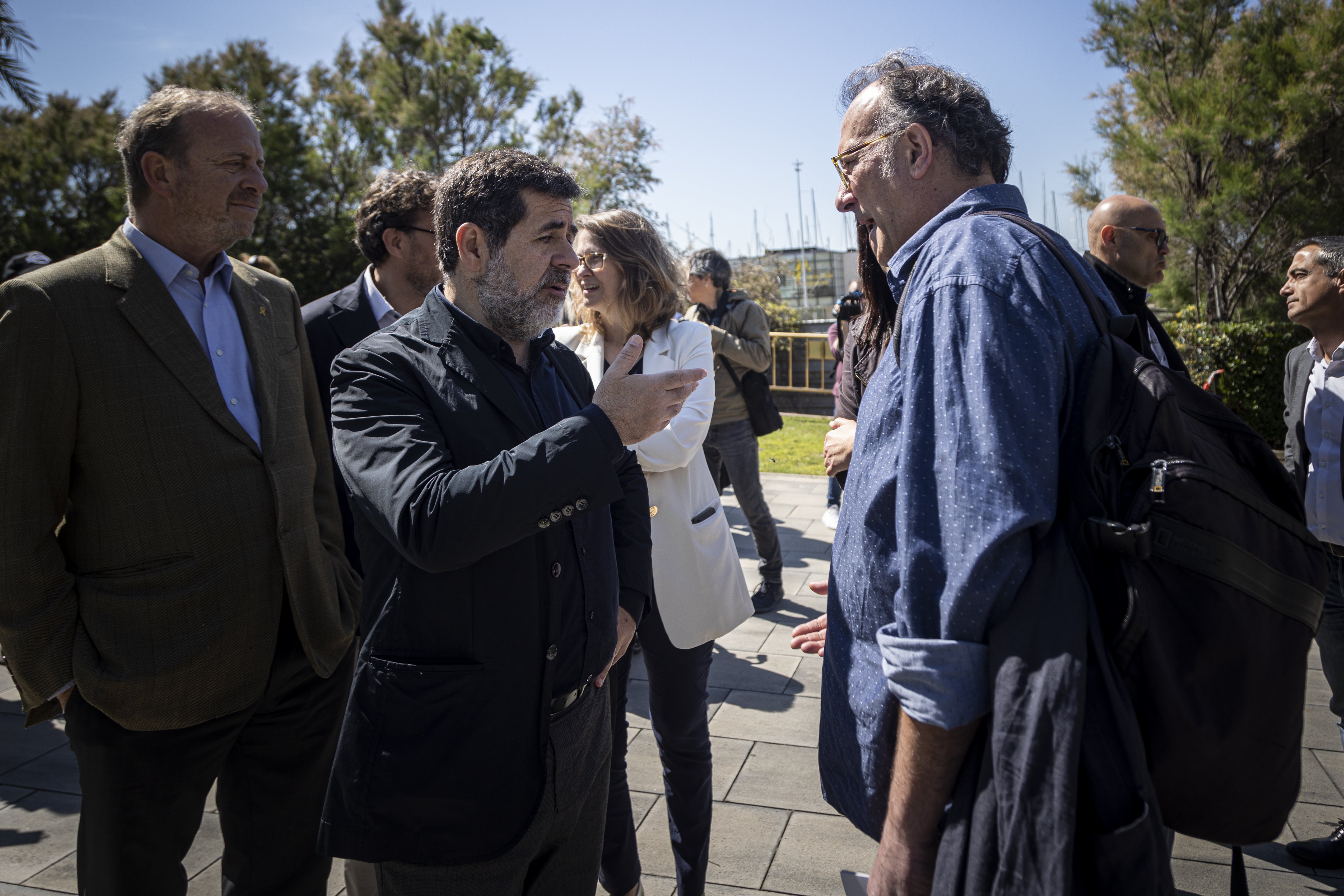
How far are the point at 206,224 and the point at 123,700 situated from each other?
120 cm

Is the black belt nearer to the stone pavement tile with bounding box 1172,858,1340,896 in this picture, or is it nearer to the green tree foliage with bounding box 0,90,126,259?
the stone pavement tile with bounding box 1172,858,1340,896

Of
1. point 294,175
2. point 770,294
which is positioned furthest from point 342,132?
point 770,294

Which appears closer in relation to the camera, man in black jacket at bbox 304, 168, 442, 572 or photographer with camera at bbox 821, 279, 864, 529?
man in black jacket at bbox 304, 168, 442, 572

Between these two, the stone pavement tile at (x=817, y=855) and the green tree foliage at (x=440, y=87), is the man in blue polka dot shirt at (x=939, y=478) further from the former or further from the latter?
the green tree foliage at (x=440, y=87)

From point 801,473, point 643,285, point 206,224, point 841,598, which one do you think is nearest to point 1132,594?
point 841,598

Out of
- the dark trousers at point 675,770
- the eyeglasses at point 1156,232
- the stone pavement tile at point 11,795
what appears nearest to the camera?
the dark trousers at point 675,770

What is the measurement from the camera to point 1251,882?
108 inches

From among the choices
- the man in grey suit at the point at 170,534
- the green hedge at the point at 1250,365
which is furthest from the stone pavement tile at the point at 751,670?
the green hedge at the point at 1250,365

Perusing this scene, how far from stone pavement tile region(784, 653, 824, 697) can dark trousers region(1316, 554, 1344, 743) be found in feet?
6.60

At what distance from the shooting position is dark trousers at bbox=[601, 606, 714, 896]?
2512 millimetres

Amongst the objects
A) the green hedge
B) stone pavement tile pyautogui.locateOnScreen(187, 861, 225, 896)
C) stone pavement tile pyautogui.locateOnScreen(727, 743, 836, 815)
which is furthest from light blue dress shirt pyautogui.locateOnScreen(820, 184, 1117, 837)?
the green hedge

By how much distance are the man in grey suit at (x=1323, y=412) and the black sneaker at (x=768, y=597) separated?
9.47 feet

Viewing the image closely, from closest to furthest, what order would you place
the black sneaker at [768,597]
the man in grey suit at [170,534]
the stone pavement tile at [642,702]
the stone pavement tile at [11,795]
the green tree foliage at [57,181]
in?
the man in grey suit at [170,534] < the stone pavement tile at [11,795] < the stone pavement tile at [642,702] < the black sneaker at [768,597] < the green tree foliage at [57,181]

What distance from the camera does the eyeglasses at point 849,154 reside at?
1.52 m
